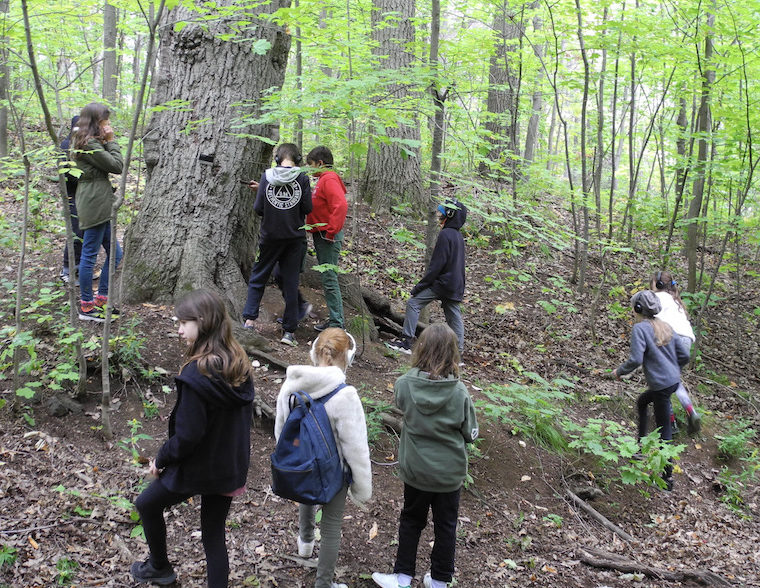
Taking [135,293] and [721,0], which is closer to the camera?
[135,293]

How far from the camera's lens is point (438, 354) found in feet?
10.6

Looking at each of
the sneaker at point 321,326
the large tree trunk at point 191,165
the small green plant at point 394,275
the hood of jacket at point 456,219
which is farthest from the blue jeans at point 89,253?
the small green plant at point 394,275

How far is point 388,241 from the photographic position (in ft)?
31.7

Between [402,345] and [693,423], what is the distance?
357 cm

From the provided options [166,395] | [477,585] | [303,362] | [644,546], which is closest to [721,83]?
[644,546]

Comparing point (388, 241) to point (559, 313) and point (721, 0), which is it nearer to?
point (559, 313)

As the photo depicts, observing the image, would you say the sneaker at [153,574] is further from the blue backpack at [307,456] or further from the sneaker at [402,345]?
the sneaker at [402,345]

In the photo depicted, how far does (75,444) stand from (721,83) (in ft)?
32.3

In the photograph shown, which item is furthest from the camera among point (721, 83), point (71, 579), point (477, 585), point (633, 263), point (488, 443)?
point (633, 263)

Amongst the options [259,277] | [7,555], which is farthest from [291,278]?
[7,555]

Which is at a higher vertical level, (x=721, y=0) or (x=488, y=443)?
(x=721, y=0)

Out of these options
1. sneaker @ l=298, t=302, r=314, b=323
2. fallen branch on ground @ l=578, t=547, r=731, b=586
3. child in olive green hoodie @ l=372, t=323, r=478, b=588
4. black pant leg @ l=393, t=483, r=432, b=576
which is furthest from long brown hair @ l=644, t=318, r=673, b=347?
sneaker @ l=298, t=302, r=314, b=323

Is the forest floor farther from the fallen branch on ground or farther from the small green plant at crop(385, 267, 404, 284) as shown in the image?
the small green plant at crop(385, 267, 404, 284)

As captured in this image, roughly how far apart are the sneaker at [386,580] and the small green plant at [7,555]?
6.59 feet
